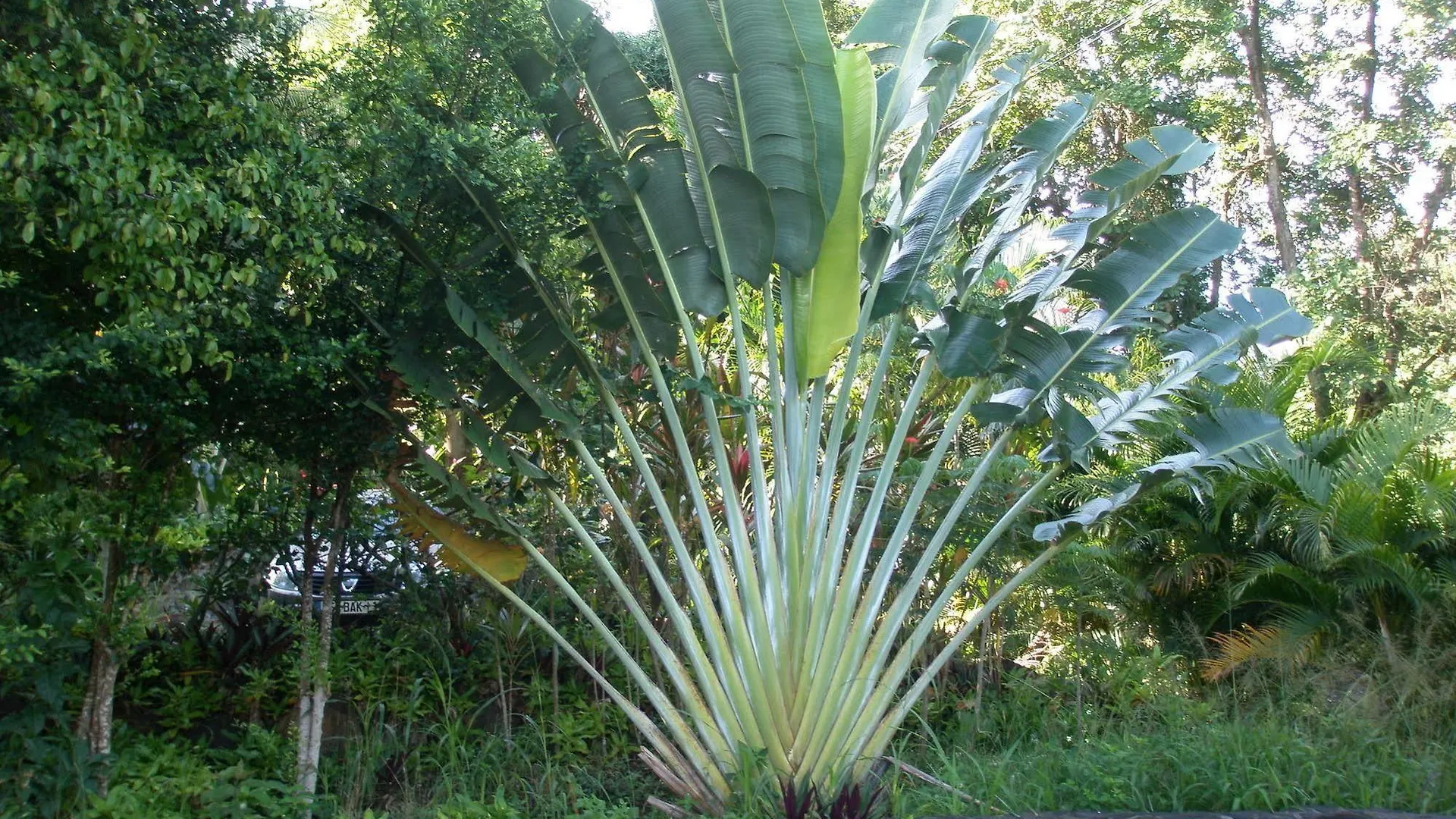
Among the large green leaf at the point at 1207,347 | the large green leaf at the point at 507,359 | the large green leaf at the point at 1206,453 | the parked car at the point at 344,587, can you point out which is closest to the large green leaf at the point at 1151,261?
the large green leaf at the point at 1207,347

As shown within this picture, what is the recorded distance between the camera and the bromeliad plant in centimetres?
619

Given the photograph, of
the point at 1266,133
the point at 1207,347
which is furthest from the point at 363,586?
the point at 1266,133

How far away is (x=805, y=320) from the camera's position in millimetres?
6738

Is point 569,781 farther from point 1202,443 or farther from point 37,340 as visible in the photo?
point 1202,443

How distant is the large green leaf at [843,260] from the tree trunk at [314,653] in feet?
9.59

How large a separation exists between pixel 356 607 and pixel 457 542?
223cm

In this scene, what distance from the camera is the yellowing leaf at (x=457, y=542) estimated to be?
6574 millimetres

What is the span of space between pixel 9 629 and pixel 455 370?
8.54ft

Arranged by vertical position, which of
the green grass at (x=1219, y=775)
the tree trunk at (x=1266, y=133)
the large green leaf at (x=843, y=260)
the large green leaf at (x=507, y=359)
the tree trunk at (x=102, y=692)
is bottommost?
the green grass at (x=1219, y=775)

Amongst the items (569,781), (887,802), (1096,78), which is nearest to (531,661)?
(569,781)

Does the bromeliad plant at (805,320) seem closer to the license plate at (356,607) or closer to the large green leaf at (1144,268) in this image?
the large green leaf at (1144,268)

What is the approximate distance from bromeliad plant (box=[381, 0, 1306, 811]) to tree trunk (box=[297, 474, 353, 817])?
76cm

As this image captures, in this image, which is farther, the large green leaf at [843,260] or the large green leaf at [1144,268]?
the large green leaf at [1144,268]

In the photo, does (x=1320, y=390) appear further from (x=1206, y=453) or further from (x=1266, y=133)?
(x=1206, y=453)
